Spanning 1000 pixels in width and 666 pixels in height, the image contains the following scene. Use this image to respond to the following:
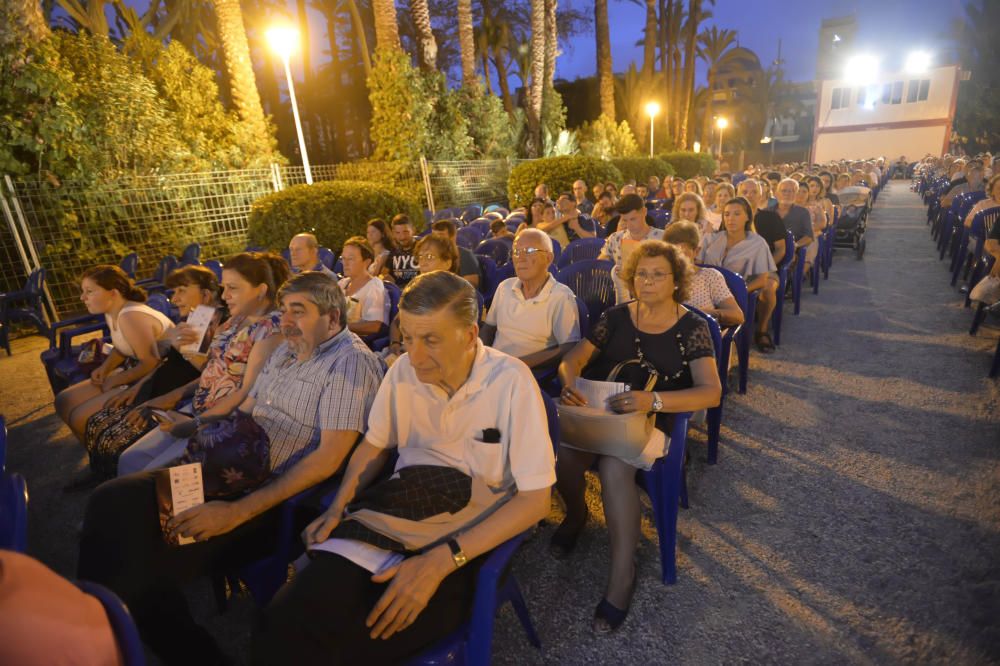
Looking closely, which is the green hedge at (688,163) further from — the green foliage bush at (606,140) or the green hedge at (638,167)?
the green hedge at (638,167)

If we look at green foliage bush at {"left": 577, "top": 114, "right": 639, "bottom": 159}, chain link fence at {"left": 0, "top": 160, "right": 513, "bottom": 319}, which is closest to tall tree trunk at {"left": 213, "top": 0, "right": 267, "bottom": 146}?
chain link fence at {"left": 0, "top": 160, "right": 513, "bottom": 319}

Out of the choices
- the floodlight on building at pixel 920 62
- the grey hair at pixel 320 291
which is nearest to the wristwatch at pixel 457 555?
the grey hair at pixel 320 291

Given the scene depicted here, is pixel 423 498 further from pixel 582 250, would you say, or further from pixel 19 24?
pixel 19 24

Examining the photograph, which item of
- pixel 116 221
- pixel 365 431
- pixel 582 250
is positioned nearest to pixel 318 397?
pixel 365 431

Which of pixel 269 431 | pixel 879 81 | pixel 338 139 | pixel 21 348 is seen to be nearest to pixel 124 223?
pixel 21 348

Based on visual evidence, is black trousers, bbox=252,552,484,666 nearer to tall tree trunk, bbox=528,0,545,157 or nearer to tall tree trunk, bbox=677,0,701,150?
tall tree trunk, bbox=528,0,545,157

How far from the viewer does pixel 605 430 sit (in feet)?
6.66

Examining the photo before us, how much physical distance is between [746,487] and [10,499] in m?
3.13

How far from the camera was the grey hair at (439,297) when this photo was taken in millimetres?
1547

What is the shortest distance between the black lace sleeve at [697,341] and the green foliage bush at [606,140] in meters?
17.4

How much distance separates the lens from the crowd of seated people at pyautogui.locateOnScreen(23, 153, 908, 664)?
4.74ft

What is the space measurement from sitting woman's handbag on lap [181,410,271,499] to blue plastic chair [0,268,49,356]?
647 cm

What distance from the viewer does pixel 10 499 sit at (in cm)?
149

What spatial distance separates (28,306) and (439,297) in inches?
327
